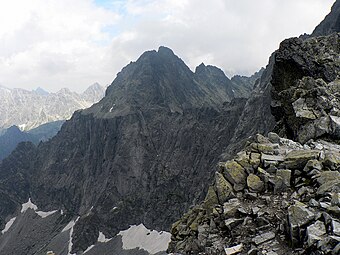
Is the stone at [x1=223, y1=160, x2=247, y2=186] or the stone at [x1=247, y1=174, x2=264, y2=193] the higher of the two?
the stone at [x1=223, y1=160, x2=247, y2=186]

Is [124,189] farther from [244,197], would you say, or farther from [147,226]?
[244,197]

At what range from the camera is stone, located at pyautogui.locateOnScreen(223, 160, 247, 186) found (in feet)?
61.1

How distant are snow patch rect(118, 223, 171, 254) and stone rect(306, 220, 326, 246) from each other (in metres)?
140

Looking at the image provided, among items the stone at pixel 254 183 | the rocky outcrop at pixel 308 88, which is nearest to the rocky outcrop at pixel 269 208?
the stone at pixel 254 183

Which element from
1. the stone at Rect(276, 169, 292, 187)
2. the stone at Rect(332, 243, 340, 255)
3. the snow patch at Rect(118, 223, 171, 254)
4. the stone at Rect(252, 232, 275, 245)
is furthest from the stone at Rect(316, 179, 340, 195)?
the snow patch at Rect(118, 223, 171, 254)

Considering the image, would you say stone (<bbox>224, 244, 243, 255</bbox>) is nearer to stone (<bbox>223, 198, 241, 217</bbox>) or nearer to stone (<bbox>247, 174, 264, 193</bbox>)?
stone (<bbox>223, 198, 241, 217</bbox>)

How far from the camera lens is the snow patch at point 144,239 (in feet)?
493

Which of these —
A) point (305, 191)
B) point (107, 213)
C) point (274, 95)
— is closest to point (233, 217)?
point (305, 191)

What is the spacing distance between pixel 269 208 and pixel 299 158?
4024mm

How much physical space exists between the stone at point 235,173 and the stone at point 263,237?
395cm

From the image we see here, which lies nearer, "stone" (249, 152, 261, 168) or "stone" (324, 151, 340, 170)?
"stone" (324, 151, 340, 170)

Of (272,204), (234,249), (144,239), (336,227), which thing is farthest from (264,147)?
(144,239)

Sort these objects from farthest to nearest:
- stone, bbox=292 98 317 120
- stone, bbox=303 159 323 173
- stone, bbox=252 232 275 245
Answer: stone, bbox=292 98 317 120 → stone, bbox=303 159 323 173 → stone, bbox=252 232 275 245

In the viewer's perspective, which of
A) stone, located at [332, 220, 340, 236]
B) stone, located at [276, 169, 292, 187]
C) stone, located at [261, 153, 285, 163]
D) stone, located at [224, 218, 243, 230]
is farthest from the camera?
stone, located at [261, 153, 285, 163]
